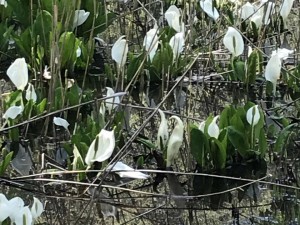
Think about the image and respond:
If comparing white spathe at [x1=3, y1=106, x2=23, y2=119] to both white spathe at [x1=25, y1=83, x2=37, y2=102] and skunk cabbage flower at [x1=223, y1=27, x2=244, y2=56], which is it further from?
skunk cabbage flower at [x1=223, y1=27, x2=244, y2=56]

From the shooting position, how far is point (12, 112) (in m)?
1.70

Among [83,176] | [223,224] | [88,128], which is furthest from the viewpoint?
[88,128]

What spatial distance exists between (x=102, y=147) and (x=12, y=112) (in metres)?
0.34

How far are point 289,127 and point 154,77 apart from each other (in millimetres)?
672

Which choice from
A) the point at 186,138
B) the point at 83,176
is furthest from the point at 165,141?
the point at 83,176

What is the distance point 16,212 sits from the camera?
1.21 meters

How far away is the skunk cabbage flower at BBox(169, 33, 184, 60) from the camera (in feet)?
7.23

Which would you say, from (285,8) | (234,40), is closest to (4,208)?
(234,40)

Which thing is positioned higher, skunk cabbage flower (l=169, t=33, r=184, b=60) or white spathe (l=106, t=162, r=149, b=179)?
skunk cabbage flower (l=169, t=33, r=184, b=60)

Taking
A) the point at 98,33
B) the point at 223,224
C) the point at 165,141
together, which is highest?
the point at 98,33

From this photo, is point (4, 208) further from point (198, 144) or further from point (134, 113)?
point (134, 113)

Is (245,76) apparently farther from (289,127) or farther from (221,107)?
(289,127)

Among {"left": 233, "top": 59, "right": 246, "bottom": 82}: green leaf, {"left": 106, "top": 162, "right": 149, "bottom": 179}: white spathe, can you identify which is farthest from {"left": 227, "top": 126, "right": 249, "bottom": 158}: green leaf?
{"left": 233, "top": 59, "right": 246, "bottom": 82}: green leaf

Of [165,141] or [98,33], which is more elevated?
[98,33]
